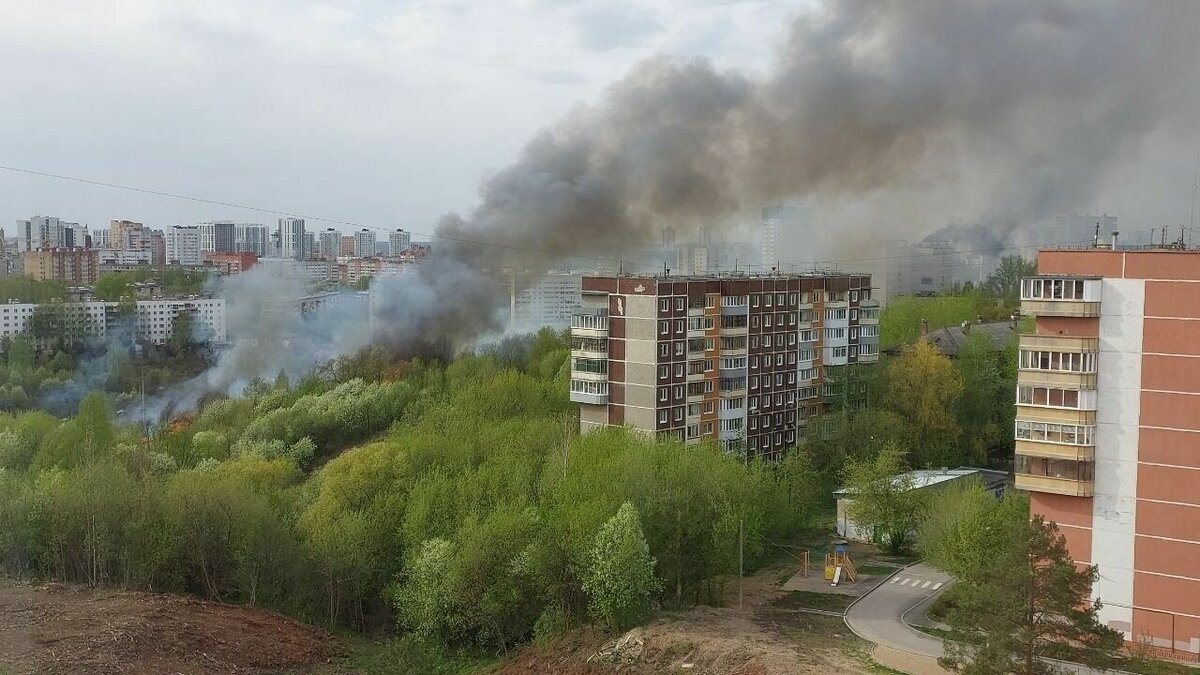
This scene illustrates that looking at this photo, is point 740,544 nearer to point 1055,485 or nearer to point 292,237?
point 1055,485

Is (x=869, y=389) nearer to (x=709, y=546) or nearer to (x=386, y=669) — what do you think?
(x=709, y=546)

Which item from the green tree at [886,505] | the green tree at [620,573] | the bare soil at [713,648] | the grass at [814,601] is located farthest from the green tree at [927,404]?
the green tree at [620,573]

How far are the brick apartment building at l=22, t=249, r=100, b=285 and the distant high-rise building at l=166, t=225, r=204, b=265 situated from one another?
5.26 metres

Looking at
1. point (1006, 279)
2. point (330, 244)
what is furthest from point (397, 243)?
point (1006, 279)

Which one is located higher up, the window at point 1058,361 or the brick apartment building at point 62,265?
the brick apartment building at point 62,265

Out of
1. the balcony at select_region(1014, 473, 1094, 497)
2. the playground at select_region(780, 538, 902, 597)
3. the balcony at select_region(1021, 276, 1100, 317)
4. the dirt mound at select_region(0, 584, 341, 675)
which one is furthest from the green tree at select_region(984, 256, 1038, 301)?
the dirt mound at select_region(0, 584, 341, 675)

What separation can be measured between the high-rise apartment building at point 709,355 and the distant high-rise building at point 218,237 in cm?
3080

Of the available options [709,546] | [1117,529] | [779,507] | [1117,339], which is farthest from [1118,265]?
[779,507]

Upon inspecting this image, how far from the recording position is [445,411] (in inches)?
998

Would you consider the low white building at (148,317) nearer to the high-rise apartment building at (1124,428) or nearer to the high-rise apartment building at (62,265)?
the high-rise apartment building at (62,265)

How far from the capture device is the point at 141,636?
13602mm

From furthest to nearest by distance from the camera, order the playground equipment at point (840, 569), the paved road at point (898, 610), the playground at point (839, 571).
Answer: the playground equipment at point (840, 569) < the playground at point (839, 571) < the paved road at point (898, 610)

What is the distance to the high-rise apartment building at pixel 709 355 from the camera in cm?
2267

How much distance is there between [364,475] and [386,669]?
5.22 metres
